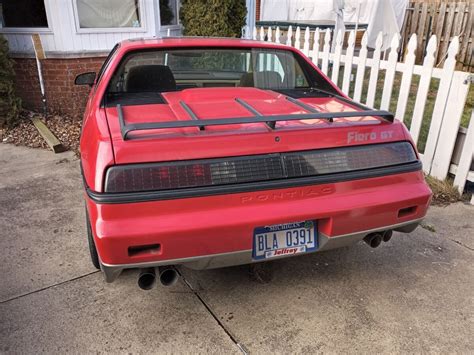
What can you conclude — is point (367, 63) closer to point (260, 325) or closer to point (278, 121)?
point (278, 121)

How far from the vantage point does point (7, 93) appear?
6.69m

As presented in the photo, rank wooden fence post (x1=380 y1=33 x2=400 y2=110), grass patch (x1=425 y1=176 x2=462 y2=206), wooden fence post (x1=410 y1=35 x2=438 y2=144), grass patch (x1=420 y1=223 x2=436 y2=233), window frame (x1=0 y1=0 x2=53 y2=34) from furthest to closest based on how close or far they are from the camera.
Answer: window frame (x1=0 y1=0 x2=53 y2=34)
wooden fence post (x1=380 y1=33 x2=400 y2=110)
wooden fence post (x1=410 y1=35 x2=438 y2=144)
grass patch (x1=425 y1=176 x2=462 y2=206)
grass patch (x1=420 y1=223 x2=436 y2=233)

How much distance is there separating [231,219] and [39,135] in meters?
5.46

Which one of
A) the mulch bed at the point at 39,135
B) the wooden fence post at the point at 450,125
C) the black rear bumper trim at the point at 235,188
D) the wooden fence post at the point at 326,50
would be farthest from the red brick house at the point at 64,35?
the black rear bumper trim at the point at 235,188

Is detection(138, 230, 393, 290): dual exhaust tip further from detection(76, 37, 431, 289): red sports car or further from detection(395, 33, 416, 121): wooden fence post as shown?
detection(395, 33, 416, 121): wooden fence post

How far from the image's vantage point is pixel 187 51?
3.29m

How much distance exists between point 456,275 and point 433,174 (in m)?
1.85

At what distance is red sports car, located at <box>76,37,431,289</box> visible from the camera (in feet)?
6.79

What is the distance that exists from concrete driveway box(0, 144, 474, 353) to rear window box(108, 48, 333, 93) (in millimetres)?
1405

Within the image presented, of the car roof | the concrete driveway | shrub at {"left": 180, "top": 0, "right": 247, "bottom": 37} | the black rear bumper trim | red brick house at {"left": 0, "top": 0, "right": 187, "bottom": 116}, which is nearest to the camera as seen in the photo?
the black rear bumper trim

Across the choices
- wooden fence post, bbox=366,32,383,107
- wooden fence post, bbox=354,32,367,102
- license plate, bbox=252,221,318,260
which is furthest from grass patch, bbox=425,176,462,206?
license plate, bbox=252,221,318,260

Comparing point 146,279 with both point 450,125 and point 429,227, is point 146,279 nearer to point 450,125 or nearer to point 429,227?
point 429,227

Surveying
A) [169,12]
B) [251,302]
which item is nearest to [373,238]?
[251,302]

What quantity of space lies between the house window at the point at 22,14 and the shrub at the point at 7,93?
0.83 m
